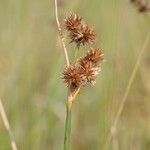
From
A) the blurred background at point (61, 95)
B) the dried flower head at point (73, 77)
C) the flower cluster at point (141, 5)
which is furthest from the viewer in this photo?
the blurred background at point (61, 95)

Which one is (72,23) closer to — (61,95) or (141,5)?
(141,5)

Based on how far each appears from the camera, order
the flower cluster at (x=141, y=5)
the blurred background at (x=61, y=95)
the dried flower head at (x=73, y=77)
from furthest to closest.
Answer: the blurred background at (x=61, y=95) → the flower cluster at (x=141, y=5) → the dried flower head at (x=73, y=77)

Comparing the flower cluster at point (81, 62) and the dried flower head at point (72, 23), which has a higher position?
the dried flower head at point (72, 23)

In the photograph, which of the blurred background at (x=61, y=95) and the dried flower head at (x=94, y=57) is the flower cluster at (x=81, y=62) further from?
the blurred background at (x=61, y=95)

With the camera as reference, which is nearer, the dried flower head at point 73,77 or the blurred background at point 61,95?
the dried flower head at point 73,77

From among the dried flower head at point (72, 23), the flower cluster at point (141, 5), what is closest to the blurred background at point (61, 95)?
the flower cluster at point (141, 5)

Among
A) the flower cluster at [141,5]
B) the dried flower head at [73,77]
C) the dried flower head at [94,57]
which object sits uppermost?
the flower cluster at [141,5]
